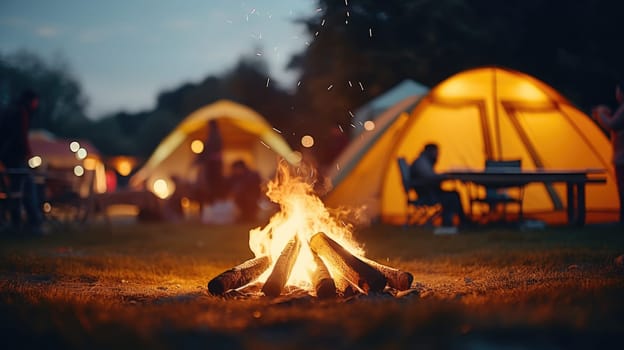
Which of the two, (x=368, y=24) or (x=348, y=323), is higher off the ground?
(x=368, y=24)

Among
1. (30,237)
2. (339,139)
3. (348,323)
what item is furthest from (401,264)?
(339,139)

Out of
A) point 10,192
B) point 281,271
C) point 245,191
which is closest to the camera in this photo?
point 281,271

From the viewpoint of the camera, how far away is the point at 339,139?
53.6 feet

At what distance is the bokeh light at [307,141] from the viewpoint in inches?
973

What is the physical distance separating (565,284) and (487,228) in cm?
578

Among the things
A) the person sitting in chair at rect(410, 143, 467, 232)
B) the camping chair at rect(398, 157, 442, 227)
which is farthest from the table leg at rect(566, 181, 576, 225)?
the camping chair at rect(398, 157, 442, 227)

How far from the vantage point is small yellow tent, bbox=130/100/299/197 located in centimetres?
2009

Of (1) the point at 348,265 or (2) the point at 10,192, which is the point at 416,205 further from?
(1) the point at 348,265

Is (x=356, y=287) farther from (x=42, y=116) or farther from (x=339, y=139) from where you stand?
(x=42, y=116)

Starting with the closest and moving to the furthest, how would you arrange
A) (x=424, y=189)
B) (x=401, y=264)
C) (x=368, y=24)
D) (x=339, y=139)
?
(x=401, y=264)
(x=424, y=189)
(x=339, y=139)
(x=368, y=24)

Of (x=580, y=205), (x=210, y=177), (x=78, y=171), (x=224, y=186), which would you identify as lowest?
(x=580, y=205)

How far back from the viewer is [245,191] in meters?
13.8

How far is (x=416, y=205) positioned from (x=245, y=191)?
4.04 metres

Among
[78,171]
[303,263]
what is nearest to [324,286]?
[303,263]
